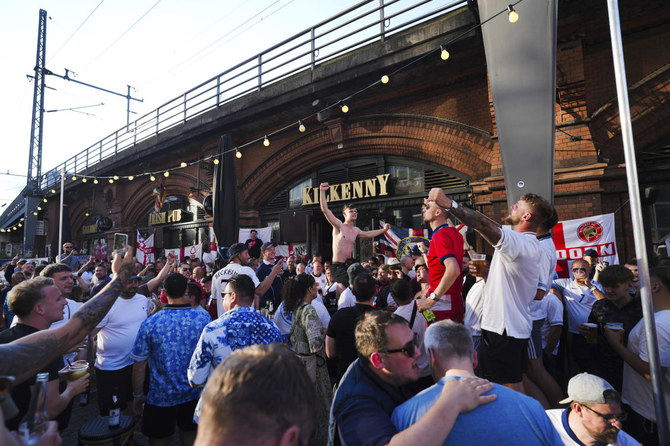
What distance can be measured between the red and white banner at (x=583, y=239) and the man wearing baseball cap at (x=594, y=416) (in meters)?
4.99

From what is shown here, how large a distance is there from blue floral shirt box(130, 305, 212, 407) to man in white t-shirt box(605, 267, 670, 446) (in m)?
3.50

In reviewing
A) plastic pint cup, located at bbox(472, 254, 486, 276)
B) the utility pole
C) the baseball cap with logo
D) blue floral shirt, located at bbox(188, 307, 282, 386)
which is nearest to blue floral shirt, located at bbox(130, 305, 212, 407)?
blue floral shirt, located at bbox(188, 307, 282, 386)

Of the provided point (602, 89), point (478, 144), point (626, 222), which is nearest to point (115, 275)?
point (478, 144)

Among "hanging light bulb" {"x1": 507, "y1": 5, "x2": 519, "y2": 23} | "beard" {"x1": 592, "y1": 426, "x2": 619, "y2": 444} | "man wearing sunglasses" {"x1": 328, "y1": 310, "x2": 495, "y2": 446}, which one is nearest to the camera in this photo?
"man wearing sunglasses" {"x1": 328, "y1": 310, "x2": 495, "y2": 446}

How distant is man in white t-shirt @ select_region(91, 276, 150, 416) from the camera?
3.96 metres

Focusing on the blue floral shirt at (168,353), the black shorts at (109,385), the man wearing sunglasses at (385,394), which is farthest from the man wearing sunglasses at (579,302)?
the black shorts at (109,385)

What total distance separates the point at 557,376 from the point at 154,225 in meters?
17.1

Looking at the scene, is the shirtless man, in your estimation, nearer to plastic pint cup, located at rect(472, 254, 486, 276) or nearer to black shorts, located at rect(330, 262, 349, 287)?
black shorts, located at rect(330, 262, 349, 287)

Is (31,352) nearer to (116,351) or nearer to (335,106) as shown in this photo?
(116,351)

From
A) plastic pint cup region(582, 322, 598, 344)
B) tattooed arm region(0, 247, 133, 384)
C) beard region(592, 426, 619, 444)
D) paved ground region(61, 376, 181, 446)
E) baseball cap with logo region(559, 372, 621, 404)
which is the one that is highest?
tattooed arm region(0, 247, 133, 384)

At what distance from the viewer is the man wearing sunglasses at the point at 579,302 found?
167 inches

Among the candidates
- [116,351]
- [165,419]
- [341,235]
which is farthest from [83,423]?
[341,235]

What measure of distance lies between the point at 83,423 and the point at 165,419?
6.74ft

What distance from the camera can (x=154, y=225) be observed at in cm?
1712
